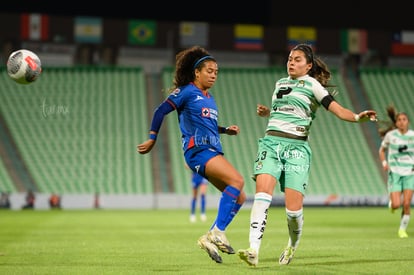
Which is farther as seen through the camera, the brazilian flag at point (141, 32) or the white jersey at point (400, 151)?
the brazilian flag at point (141, 32)

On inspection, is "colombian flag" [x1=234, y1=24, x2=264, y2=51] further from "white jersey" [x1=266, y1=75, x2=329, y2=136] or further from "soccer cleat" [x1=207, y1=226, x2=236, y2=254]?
"soccer cleat" [x1=207, y1=226, x2=236, y2=254]

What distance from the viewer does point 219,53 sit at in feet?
136

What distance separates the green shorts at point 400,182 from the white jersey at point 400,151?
3.2 inches

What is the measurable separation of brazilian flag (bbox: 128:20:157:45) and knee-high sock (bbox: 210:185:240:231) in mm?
29355

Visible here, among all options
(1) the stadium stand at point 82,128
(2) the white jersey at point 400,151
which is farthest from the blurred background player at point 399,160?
(1) the stadium stand at point 82,128

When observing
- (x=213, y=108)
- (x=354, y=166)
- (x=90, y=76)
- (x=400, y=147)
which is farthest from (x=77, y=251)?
(x=90, y=76)

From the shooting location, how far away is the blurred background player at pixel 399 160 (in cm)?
1474

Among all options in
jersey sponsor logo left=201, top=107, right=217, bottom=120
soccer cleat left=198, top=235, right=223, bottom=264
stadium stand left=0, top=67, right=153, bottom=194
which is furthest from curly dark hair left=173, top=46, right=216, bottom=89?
stadium stand left=0, top=67, right=153, bottom=194

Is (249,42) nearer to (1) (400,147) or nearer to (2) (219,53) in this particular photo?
(2) (219,53)

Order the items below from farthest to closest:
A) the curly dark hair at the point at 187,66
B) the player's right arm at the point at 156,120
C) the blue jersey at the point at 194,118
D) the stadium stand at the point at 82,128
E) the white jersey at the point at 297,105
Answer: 1. the stadium stand at the point at 82,128
2. the curly dark hair at the point at 187,66
3. the blue jersey at the point at 194,118
4. the player's right arm at the point at 156,120
5. the white jersey at the point at 297,105

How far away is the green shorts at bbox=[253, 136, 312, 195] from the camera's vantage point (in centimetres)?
839

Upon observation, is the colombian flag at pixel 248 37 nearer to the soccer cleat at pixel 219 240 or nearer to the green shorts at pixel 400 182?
the green shorts at pixel 400 182

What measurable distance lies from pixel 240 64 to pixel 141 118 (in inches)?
315

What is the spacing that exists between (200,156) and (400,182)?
712cm
